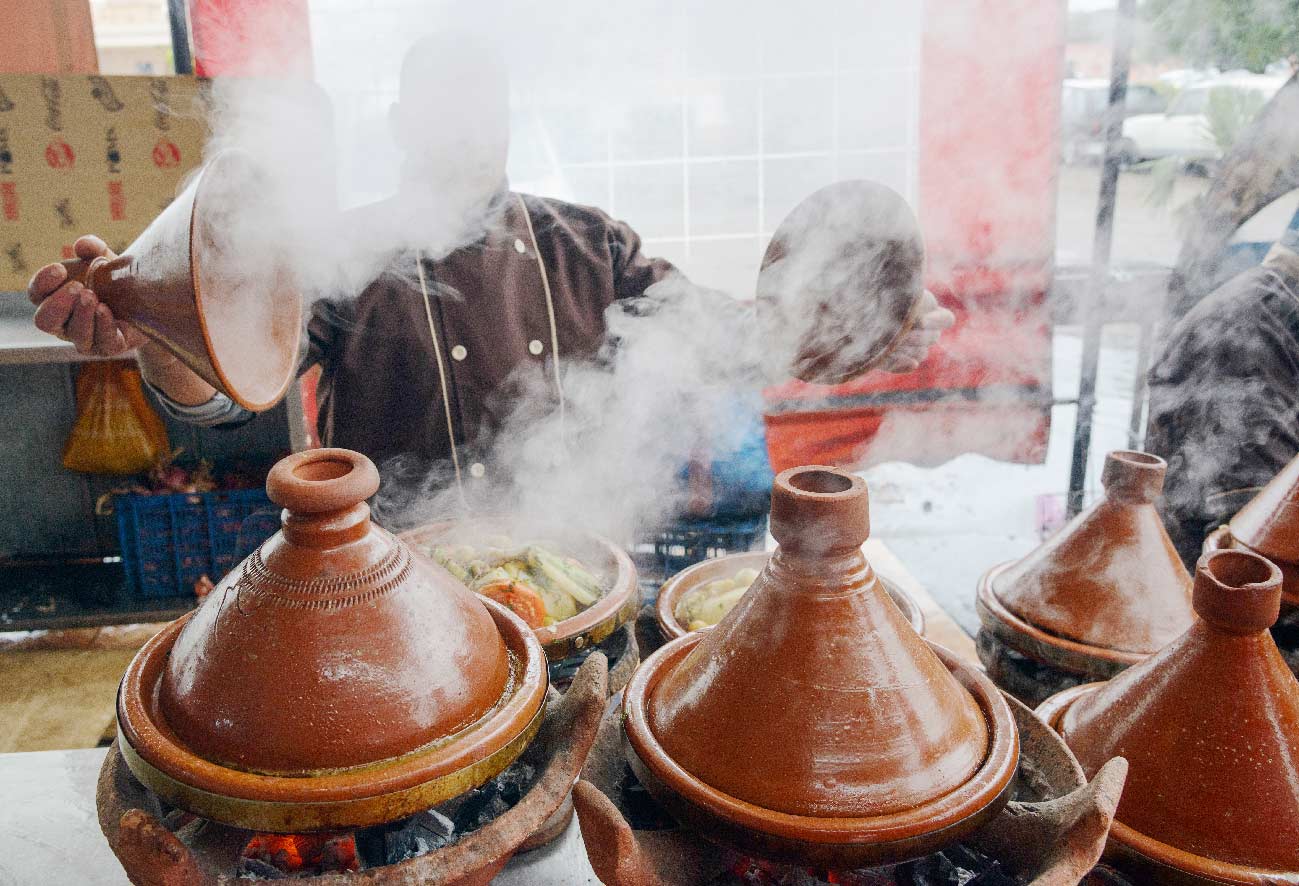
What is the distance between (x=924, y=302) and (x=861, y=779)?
1506 mm

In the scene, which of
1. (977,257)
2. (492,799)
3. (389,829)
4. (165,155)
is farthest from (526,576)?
(977,257)

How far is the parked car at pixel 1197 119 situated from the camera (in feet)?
19.2

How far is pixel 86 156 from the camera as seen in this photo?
3.85 m

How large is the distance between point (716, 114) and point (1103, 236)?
2575 mm

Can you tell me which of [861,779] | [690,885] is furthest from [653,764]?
[861,779]

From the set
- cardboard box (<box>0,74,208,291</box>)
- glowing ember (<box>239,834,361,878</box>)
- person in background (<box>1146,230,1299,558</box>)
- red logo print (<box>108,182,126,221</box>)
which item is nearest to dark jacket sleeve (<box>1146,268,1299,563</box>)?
person in background (<box>1146,230,1299,558</box>)

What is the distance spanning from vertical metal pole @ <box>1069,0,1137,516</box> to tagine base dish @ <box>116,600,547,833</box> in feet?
16.1

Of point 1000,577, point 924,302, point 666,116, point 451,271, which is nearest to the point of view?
point 1000,577

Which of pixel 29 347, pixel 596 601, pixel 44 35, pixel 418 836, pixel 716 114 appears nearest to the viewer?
pixel 418 836

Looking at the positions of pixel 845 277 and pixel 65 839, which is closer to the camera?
pixel 65 839

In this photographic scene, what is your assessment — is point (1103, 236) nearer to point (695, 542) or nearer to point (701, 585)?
point (695, 542)

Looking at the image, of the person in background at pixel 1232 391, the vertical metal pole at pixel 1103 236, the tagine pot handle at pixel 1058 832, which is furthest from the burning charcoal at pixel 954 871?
the vertical metal pole at pixel 1103 236

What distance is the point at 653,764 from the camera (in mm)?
1270

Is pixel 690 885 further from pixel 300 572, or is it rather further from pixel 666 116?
pixel 666 116
